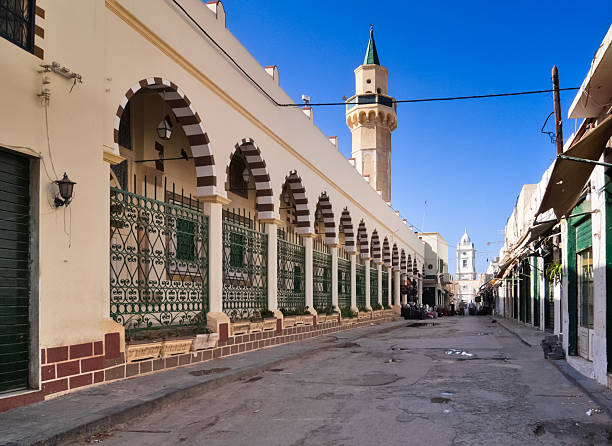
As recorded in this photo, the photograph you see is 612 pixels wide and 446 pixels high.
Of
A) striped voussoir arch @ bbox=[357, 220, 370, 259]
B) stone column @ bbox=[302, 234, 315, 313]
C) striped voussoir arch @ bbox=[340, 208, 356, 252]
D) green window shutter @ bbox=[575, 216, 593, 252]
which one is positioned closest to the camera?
green window shutter @ bbox=[575, 216, 593, 252]

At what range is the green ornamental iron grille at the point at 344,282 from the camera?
2059 centimetres

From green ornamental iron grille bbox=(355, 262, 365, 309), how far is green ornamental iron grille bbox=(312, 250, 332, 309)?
14.4 feet

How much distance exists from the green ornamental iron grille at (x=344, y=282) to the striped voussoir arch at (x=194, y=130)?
10706mm

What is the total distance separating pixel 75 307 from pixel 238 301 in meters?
5.34

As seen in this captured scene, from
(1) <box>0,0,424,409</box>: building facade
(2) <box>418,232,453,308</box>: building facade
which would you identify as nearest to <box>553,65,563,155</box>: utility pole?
(1) <box>0,0,424,409</box>: building facade

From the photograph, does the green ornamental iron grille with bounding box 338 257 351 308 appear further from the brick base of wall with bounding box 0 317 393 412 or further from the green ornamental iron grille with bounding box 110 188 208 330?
the brick base of wall with bounding box 0 317 393 412

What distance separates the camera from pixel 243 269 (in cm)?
1200

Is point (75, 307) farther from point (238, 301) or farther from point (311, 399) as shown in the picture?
point (238, 301)

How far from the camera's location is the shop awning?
597 cm

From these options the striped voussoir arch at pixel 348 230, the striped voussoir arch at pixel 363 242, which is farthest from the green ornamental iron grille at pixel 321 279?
the striped voussoir arch at pixel 363 242

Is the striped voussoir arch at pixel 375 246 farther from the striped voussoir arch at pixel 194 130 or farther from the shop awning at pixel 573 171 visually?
the shop awning at pixel 573 171

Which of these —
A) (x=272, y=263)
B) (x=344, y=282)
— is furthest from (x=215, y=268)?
(x=344, y=282)

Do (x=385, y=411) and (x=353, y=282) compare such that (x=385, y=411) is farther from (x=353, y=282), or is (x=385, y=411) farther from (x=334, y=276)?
(x=353, y=282)

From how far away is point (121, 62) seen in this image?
25.6 ft
